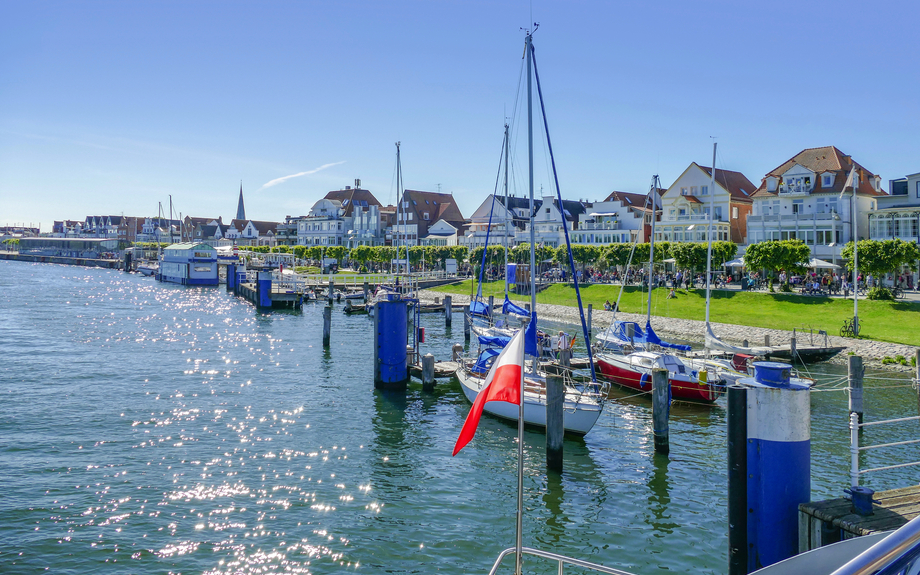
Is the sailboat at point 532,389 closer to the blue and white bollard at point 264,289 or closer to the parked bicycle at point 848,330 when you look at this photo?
the parked bicycle at point 848,330

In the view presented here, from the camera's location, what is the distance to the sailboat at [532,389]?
22703mm

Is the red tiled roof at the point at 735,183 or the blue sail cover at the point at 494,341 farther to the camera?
the red tiled roof at the point at 735,183

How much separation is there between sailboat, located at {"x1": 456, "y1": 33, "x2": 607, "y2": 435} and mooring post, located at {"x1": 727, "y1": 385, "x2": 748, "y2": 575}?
9640 millimetres

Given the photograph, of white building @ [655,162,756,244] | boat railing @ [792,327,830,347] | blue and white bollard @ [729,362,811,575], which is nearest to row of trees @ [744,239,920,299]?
boat railing @ [792,327,830,347]

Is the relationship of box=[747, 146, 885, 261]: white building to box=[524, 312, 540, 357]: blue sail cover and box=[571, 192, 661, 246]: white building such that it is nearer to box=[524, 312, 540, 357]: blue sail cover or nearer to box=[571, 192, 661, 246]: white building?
box=[571, 192, 661, 246]: white building

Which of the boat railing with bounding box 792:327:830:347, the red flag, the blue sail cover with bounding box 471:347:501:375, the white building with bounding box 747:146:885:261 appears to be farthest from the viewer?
Result: the white building with bounding box 747:146:885:261

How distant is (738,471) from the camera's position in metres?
10.1

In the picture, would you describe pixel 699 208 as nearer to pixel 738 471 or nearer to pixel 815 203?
pixel 815 203

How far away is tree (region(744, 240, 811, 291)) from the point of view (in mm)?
55969

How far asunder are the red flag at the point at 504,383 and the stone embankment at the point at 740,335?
116ft

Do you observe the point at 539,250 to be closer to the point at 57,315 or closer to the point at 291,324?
the point at 291,324

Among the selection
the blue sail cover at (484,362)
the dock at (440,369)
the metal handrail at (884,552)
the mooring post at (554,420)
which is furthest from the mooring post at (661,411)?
the metal handrail at (884,552)

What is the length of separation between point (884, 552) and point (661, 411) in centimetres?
1778

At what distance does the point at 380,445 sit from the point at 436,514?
250 inches
